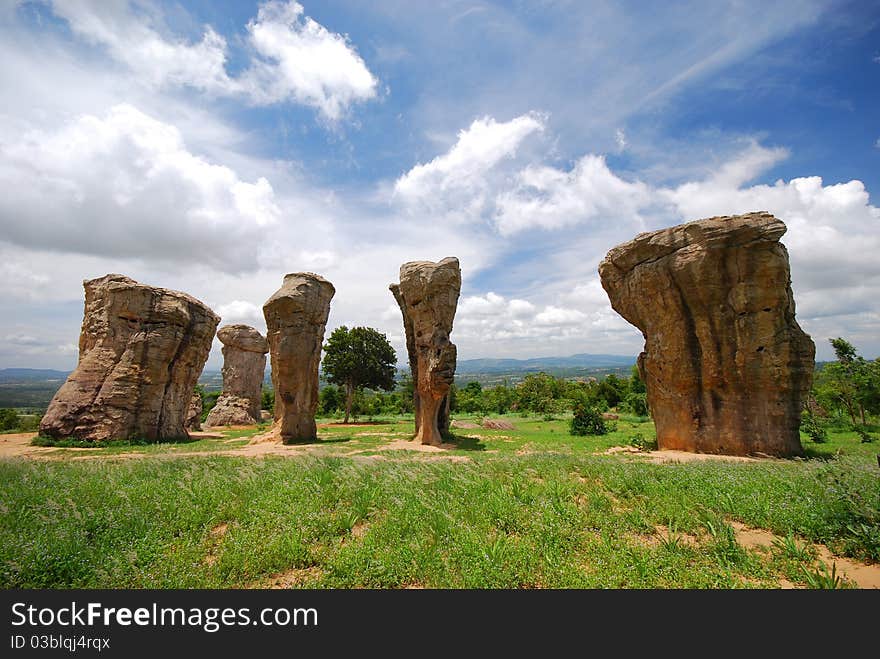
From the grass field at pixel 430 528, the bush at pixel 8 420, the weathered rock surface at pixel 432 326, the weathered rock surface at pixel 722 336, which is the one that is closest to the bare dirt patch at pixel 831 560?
the grass field at pixel 430 528

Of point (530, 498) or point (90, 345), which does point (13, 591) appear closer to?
point (530, 498)

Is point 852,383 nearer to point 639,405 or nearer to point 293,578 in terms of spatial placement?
point 639,405

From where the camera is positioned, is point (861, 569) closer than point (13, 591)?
No

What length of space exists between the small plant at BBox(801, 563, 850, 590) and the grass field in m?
0.02

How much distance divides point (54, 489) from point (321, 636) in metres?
7.06

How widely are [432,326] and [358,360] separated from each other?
2081 centimetres

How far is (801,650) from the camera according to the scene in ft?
12.7

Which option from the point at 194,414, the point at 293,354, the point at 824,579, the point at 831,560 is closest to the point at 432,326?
the point at 293,354

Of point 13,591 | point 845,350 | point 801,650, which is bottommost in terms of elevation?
point 801,650

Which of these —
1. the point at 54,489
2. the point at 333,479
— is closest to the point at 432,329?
the point at 333,479

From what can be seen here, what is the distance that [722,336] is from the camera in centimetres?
1673

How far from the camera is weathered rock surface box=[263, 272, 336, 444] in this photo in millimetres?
23438

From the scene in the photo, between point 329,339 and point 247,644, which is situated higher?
point 329,339

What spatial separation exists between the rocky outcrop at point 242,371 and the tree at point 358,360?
696 centimetres
